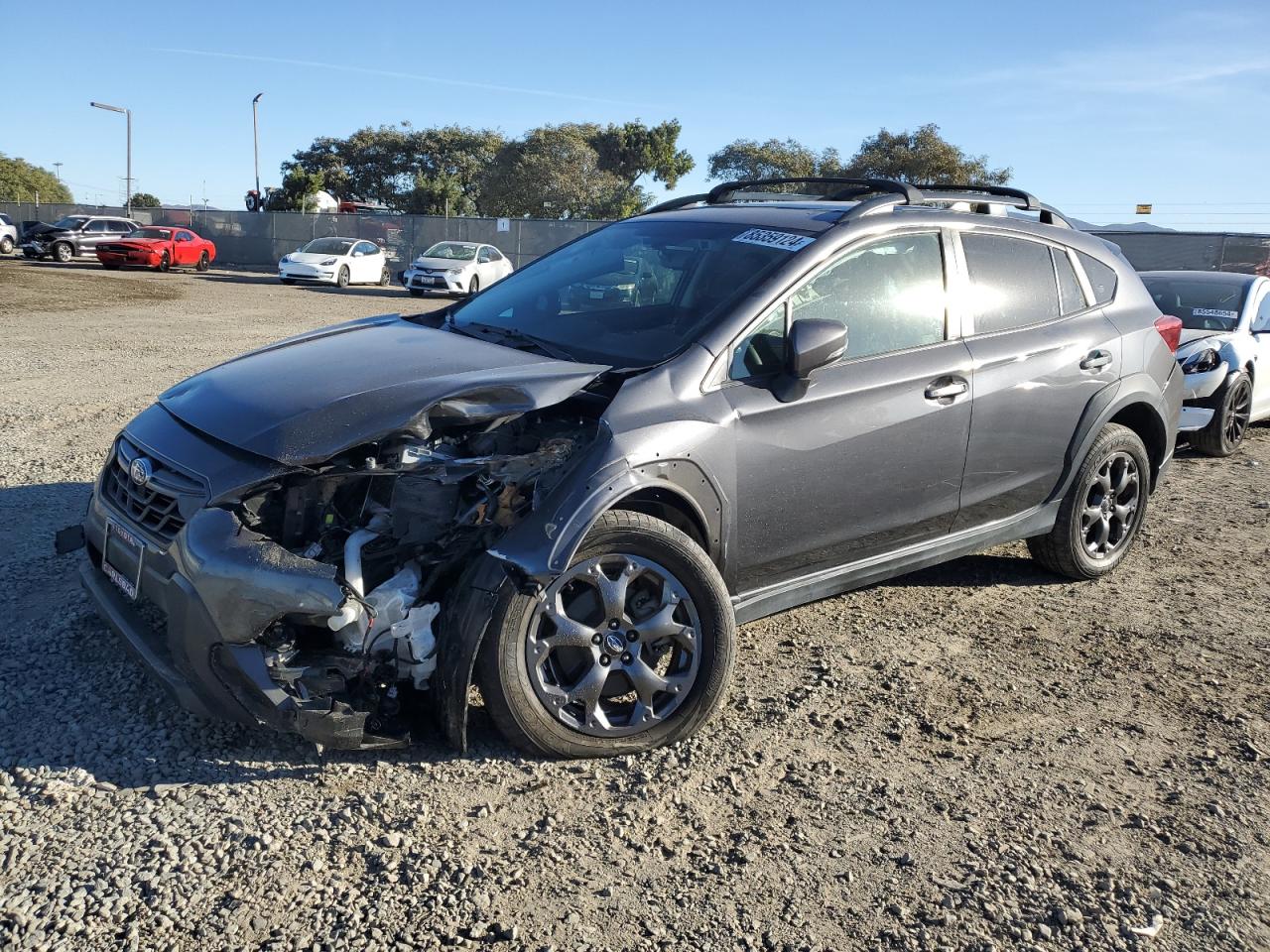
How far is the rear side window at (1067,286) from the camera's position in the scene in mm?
5223

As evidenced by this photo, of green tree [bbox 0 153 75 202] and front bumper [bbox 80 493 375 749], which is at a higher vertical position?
green tree [bbox 0 153 75 202]

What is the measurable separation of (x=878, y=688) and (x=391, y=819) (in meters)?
2.00

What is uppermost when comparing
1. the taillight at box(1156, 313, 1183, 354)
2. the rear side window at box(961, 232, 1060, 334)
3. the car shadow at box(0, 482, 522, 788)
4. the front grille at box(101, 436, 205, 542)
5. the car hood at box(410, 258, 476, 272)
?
the rear side window at box(961, 232, 1060, 334)

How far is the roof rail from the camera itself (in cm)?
477

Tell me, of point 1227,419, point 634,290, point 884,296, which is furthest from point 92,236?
point 884,296

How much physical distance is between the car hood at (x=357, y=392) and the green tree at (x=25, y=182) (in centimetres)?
7720

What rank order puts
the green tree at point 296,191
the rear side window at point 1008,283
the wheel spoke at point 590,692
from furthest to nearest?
the green tree at point 296,191 < the rear side window at point 1008,283 < the wheel spoke at point 590,692

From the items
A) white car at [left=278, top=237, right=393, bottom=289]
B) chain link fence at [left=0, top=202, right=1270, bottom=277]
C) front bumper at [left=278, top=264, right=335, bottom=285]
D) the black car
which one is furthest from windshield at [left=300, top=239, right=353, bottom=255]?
the black car

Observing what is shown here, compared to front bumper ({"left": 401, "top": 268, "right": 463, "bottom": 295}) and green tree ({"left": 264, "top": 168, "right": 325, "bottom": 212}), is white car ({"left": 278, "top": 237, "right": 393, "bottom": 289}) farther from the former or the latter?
green tree ({"left": 264, "top": 168, "right": 325, "bottom": 212})

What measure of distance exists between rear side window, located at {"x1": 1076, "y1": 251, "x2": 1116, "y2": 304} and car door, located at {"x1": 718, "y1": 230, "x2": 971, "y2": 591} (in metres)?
1.21

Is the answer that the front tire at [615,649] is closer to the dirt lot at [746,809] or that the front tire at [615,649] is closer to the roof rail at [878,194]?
the dirt lot at [746,809]

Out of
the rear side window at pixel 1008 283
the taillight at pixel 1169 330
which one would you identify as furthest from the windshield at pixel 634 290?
the taillight at pixel 1169 330

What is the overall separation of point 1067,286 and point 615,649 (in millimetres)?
3174

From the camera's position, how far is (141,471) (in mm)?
3570
